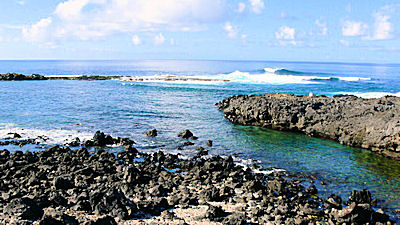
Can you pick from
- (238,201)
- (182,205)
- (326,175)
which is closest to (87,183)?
(182,205)

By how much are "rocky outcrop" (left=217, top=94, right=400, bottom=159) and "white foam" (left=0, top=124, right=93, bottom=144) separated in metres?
15.6

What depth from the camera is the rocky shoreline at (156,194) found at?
1262 centimetres

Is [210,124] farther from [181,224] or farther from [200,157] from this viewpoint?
[181,224]

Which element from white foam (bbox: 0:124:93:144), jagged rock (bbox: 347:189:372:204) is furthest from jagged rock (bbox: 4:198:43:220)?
jagged rock (bbox: 347:189:372:204)

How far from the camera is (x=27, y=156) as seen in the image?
19953 millimetres

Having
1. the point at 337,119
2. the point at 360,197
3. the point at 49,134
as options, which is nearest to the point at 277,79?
the point at 337,119

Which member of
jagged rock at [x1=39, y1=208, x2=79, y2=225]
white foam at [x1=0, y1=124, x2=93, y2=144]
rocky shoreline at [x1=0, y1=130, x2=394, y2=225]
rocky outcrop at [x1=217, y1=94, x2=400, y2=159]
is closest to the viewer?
jagged rock at [x1=39, y1=208, x2=79, y2=225]

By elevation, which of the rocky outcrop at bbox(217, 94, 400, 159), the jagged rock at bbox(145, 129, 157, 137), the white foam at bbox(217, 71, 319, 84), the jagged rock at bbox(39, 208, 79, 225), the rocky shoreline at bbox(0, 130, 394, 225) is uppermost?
the white foam at bbox(217, 71, 319, 84)

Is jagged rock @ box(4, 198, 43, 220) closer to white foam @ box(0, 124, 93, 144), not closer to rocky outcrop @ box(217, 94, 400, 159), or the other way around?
white foam @ box(0, 124, 93, 144)

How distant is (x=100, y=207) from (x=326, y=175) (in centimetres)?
1295

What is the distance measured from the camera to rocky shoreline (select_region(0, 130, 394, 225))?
12.6 metres

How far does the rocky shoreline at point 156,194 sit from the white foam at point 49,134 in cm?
462

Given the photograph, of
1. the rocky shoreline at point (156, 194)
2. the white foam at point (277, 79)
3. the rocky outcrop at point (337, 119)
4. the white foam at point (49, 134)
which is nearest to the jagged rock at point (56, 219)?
the rocky shoreline at point (156, 194)

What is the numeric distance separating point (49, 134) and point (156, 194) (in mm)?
16627
